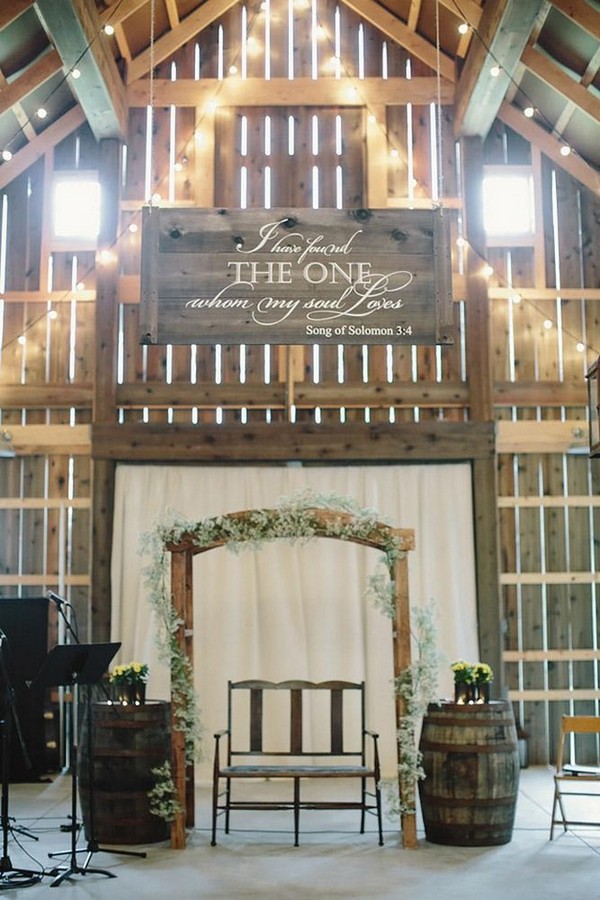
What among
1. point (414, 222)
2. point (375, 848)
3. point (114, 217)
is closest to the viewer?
point (375, 848)

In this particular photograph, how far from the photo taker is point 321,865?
6047 mm

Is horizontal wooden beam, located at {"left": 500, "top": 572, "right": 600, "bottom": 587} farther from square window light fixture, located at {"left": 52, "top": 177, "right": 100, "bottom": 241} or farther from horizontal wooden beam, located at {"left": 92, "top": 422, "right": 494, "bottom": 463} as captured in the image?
square window light fixture, located at {"left": 52, "top": 177, "right": 100, "bottom": 241}

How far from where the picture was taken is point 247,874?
5824mm

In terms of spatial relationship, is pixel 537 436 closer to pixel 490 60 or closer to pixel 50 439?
pixel 490 60

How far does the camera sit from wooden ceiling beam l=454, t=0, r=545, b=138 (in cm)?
805

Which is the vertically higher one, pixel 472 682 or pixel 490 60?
pixel 490 60

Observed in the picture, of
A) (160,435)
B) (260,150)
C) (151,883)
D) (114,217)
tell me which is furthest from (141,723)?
(260,150)

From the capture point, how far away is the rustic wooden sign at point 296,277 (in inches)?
291

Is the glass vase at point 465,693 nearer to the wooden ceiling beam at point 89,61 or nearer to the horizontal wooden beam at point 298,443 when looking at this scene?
the horizontal wooden beam at point 298,443

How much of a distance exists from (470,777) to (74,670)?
7.67ft

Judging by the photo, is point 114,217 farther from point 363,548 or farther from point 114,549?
point 363,548

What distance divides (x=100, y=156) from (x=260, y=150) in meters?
1.44

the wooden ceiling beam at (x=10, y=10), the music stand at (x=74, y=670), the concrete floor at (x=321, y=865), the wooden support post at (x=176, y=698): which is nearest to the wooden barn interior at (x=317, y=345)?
the wooden ceiling beam at (x=10, y=10)

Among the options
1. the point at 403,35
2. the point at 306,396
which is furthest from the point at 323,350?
the point at 403,35
